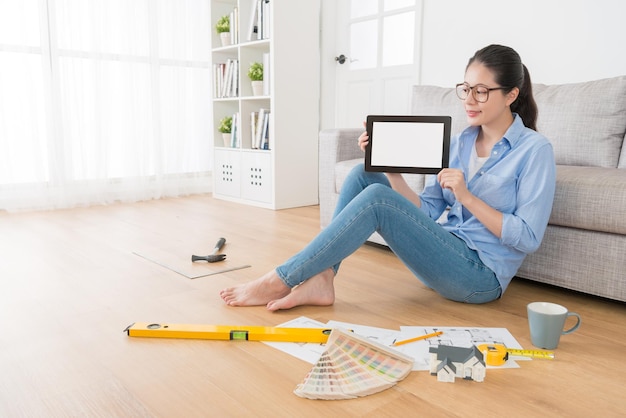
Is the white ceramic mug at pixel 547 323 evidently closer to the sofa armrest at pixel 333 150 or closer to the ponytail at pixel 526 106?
the ponytail at pixel 526 106

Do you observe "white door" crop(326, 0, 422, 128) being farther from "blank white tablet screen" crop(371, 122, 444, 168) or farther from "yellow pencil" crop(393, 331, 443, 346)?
"yellow pencil" crop(393, 331, 443, 346)

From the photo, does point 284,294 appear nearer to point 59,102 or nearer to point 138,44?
point 59,102

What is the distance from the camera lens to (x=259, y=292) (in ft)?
5.49

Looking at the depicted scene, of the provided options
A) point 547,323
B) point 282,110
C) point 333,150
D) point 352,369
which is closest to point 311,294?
point 352,369

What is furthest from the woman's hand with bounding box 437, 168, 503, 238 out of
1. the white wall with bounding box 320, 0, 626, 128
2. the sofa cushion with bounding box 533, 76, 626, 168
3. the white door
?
the white door

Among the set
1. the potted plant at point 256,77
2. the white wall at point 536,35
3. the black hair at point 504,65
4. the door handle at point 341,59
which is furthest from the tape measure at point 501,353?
the door handle at point 341,59

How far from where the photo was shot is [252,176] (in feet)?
12.5

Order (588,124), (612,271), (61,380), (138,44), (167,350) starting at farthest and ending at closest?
(138,44)
(588,124)
(612,271)
(167,350)
(61,380)

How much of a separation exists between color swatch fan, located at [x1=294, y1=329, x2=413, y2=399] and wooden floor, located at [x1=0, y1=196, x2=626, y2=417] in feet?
0.07

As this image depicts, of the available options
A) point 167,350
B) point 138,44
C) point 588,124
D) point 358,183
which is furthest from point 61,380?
point 138,44

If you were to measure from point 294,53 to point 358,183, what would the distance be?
2170mm

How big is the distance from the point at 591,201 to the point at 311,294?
969 millimetres

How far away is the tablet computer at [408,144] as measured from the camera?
64.6 inches

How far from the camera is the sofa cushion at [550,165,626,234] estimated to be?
1.70 m
